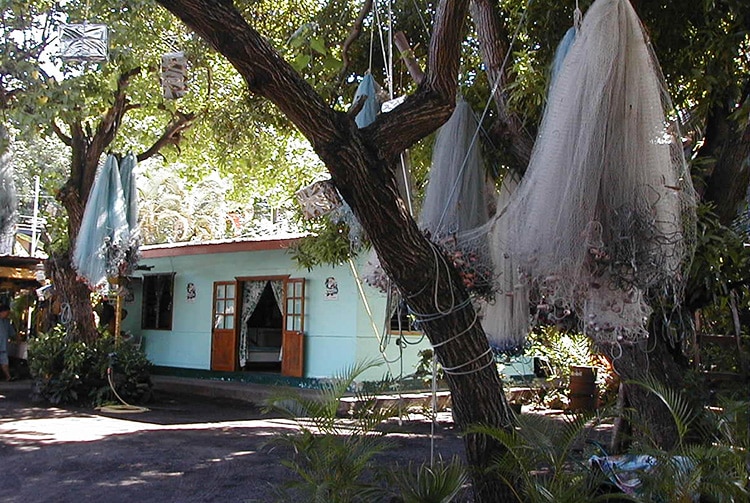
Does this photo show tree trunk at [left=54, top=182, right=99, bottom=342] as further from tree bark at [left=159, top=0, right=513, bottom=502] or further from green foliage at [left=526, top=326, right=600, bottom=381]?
tree bark at [left=159, top=0, right=513, bottom=502]

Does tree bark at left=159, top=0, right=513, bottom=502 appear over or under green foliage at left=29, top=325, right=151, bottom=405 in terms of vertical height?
over

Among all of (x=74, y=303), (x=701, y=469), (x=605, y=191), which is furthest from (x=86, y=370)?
(x=701, y=469)

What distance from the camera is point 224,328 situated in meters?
15.1

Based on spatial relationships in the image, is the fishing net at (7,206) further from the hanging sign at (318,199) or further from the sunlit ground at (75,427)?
the hanging sign at (318,199)

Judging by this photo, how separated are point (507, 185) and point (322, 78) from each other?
351 centimetres

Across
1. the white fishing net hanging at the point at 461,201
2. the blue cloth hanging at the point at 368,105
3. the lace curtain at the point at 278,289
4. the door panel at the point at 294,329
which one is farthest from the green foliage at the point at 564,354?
the white fishing net hanging at the point at 461,201

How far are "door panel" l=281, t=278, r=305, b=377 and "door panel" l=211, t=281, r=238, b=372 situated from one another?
1542 millimetres

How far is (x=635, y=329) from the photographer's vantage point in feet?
14.0

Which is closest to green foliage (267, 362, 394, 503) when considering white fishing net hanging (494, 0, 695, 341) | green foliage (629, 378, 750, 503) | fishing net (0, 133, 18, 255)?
white fishing net hanging (494, 0, 695, 341)

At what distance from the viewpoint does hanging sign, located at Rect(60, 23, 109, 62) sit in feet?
25.0

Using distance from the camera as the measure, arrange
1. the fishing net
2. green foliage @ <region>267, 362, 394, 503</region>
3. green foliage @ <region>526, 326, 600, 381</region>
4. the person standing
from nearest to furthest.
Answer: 1. green foliage @ <region>267, 362, 394, 503</region>
2. green foliage @ <region>526, 326, 600, 381</region>
3. the fishing net
4. the person standing

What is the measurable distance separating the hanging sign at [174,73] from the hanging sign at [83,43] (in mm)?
1073

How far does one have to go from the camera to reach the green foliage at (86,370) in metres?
12.0

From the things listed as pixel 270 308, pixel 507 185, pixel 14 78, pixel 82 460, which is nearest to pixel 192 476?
pixel 82 460
